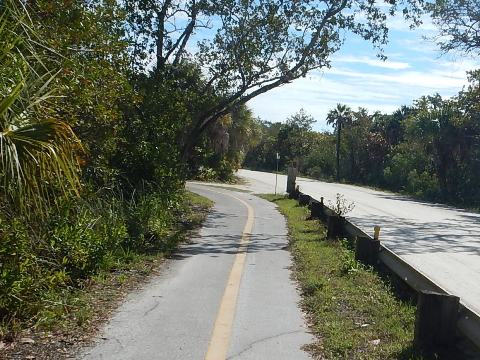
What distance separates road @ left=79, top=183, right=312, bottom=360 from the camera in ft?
18.4

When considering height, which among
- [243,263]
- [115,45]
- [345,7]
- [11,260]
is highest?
[345,7]

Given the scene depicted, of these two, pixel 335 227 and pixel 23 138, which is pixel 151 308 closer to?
pixel 23 138

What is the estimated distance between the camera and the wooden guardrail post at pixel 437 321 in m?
5.64

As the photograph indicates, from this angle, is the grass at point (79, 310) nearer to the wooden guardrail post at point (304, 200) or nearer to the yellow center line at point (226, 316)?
the yellow center line at point (226, 316)

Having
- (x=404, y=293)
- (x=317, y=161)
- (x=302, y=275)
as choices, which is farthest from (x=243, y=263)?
(x=317, y=161)

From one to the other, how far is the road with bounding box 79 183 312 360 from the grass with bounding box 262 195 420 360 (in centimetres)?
24

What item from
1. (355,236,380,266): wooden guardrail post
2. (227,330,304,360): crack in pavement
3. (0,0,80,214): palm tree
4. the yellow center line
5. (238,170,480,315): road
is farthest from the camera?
(355,236,380,266): wooden guardrail post

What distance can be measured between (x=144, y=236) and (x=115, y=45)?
419cm

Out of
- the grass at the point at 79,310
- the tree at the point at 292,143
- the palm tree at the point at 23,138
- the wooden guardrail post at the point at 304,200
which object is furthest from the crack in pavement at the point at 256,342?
the tree at the point at 292,143

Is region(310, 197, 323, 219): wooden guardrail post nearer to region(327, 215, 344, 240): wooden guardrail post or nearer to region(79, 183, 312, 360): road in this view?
region(327, 215, 344, 240): wooden guardrail post

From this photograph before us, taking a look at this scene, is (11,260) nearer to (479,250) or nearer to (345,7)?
(479,250)

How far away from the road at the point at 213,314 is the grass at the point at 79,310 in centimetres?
20

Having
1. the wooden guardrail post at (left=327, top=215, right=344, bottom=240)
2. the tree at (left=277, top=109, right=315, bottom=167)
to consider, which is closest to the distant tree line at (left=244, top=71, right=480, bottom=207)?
the tree at (left=277, top=109, right=315, bottom=167)

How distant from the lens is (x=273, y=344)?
594 centimetres
